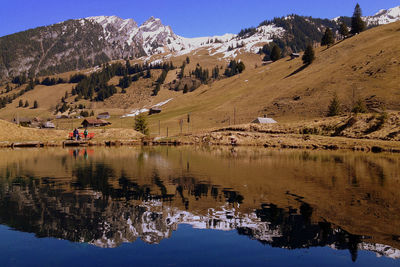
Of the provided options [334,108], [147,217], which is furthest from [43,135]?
[147,217]

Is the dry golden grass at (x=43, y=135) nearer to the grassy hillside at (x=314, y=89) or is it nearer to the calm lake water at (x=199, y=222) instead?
the grassy hillside at (x=314, y=89)

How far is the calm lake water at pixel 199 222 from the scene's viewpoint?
43.3 ft

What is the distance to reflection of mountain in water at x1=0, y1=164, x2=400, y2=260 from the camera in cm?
1494

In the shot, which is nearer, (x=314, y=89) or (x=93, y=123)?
(x=314, y=89)

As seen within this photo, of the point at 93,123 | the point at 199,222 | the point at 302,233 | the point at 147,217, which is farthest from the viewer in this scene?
the point at 93,123

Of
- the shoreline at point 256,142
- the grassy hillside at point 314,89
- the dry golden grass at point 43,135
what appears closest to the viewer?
the shoreline at point 256,142

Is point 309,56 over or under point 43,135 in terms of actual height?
over

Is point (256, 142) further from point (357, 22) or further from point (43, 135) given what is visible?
point (357, 22)

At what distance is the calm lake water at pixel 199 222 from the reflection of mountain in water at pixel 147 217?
0.05m

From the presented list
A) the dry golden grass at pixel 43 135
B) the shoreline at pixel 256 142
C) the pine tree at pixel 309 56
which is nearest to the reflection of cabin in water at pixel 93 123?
the dry golden grass at pixel 43 135

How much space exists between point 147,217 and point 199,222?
2.59 m

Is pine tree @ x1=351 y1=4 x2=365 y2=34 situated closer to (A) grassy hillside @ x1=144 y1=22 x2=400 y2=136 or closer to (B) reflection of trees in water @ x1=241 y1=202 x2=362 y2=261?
(A) grassy hillside @ x1=144 y1=22 x2=400 y2=136

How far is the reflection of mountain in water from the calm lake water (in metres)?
0.05

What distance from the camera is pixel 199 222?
1734 cm
